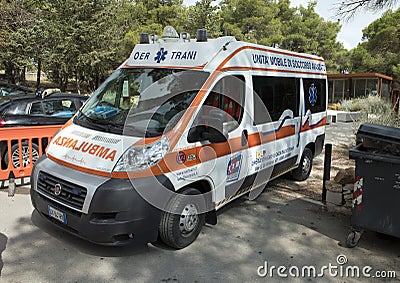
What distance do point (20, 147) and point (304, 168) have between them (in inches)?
212

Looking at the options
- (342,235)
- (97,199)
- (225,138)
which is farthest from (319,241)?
(97,199)

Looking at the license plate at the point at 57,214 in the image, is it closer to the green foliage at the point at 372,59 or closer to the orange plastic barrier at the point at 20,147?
the orange plastic barrier at the point at 20,147

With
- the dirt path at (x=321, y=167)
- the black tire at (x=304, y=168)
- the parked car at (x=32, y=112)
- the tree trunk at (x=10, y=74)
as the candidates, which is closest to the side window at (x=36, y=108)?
the parked car at (x=32, y=112)

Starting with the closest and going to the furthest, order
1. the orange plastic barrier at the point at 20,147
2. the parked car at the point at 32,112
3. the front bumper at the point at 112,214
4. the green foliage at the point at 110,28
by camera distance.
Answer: the front bumper at the point at 112,214 < the orange plastic barrier at the point at 20,147 < the parked car at the point at 32,112 < the green foliage at the point at 110,28

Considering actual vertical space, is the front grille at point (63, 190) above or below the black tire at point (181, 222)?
above

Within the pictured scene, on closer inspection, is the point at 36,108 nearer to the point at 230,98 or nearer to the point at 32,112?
the point at 32,112

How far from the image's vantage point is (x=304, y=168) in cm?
735

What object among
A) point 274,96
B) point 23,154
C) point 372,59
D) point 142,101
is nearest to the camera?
point 142,101

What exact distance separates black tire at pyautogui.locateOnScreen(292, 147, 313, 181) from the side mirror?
3.14 metres

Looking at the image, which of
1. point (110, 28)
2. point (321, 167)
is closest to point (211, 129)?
A: point (321, 167)

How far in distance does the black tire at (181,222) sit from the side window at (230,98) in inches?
42.3

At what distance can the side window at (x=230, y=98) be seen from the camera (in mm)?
4467

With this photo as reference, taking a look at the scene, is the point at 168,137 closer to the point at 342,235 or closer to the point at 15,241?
the point at 15,241

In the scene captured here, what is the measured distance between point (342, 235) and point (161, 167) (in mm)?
2740
